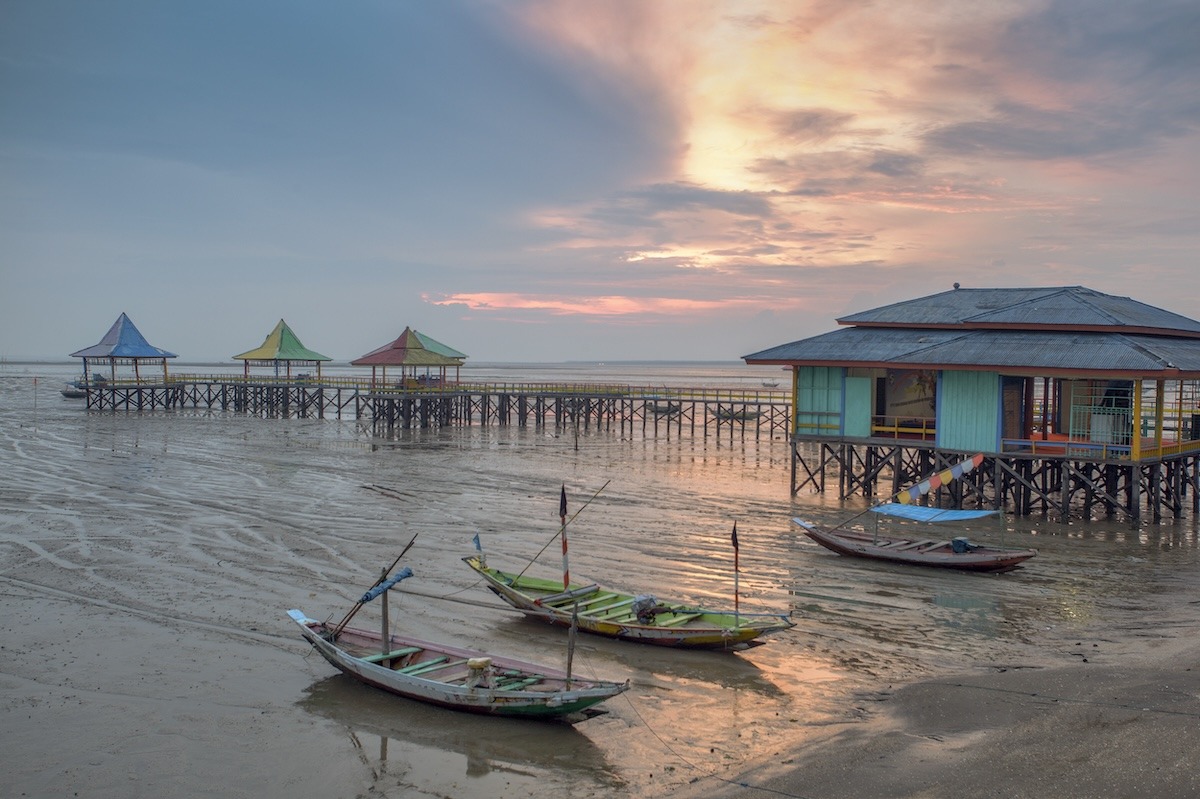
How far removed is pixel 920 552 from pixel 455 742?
12.6 metres

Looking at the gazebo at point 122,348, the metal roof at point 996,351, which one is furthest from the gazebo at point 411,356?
the metal roof at point 996,351

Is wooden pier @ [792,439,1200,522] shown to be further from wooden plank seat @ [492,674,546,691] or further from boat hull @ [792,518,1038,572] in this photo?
wooden plank seat @ [492,674,546,691]

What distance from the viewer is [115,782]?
11078 mm

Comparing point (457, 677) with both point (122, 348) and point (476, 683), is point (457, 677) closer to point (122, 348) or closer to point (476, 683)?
point (476, 683)

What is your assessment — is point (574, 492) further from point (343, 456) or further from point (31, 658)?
point (31, 658)

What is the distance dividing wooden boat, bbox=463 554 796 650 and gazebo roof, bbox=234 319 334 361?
54758 millimetres

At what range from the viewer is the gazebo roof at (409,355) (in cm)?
5766

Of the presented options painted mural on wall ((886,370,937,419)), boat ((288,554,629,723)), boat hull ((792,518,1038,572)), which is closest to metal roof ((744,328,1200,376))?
painted mural on wall ((886,370,937,419))

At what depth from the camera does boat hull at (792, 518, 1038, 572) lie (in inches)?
799

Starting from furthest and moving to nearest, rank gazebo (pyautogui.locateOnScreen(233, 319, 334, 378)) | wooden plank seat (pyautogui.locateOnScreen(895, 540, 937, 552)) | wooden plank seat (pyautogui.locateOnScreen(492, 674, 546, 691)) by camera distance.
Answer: gazebo (pyautogui.locateOnScreen(233, 319, 334, 378)) < wooden plank seat (pyautogui.locateOnScreen(895, 540, 937, 552)) < wooden plank seat (pyautogui.locateOnScreen(492, 674, 546, 691))

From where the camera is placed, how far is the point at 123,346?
69.4 m

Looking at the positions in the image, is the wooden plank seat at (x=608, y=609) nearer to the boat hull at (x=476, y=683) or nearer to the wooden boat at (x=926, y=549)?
the boat hull at (x=476, y=683)

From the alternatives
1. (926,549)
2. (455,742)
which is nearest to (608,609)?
(455,742)

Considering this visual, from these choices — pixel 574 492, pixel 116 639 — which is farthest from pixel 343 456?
pixel 116 639
